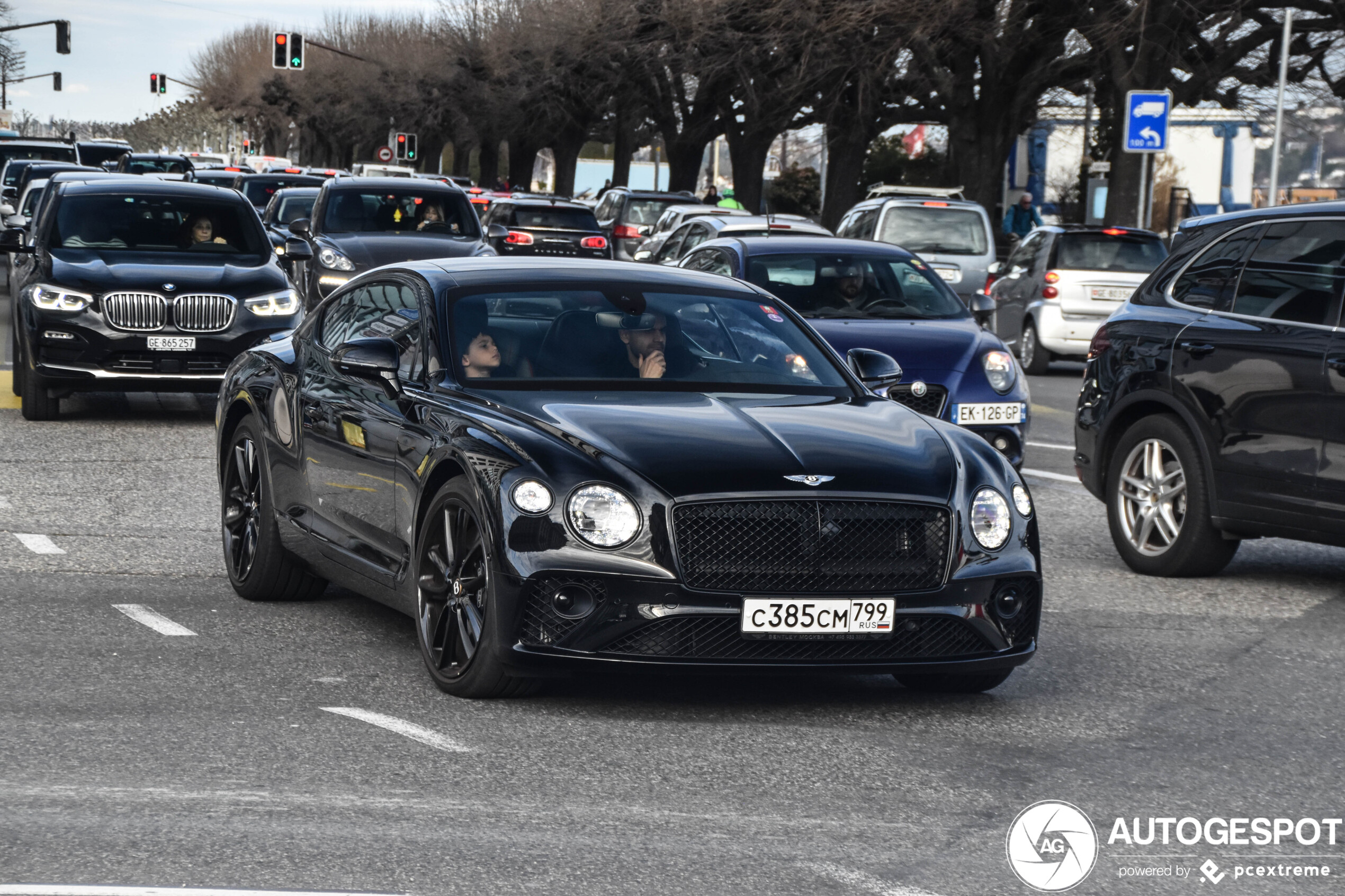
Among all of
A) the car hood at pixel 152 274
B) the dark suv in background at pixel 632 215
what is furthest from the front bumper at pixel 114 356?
the dark suv in background at pixel 632 215

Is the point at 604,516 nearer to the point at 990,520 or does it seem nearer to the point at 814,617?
the point at 814,617

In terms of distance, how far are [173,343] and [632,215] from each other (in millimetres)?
23896

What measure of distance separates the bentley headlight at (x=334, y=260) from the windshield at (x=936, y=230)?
278 inches

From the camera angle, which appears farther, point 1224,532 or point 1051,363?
point 1051,363

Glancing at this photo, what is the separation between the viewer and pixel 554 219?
33.7 metres

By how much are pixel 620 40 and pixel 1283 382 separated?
45.6 m

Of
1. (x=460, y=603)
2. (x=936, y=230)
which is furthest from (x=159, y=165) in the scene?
(x=460, y=603)

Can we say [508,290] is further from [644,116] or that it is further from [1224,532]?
[644,116]

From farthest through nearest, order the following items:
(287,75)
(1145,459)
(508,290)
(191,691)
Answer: (287,75) → (1145,459) → (508,290) → (191,691)

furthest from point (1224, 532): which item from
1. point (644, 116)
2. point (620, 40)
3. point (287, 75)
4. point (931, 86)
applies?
point (287, 75)

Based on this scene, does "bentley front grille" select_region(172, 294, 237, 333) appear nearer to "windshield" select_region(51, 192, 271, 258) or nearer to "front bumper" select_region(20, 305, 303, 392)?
"front bumper" select_region(20, 305, 303, 392)

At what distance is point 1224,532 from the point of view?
9.39 meters

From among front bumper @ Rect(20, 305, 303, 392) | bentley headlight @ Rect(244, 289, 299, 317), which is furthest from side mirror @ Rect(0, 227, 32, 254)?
bentley headlight @ Rect(244, 289, 299, 317)

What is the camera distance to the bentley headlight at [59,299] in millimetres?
14812
